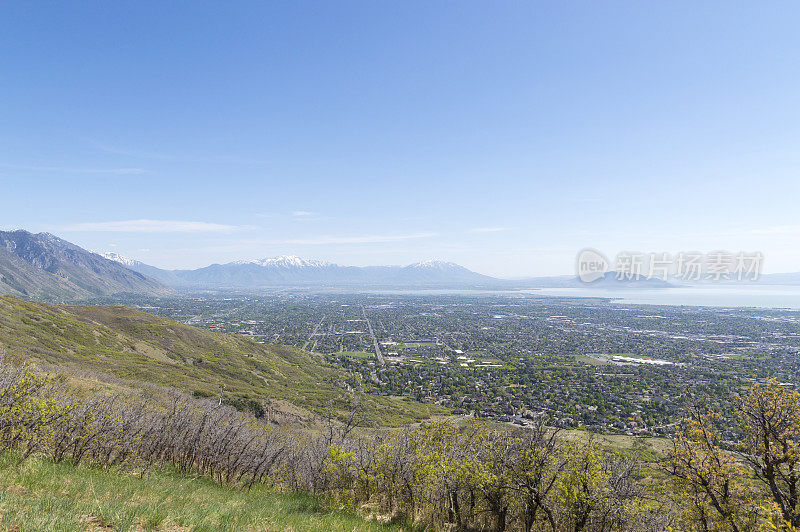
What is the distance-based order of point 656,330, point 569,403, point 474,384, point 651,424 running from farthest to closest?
point 656,330
point 474,384
point 569,403
point 651,424

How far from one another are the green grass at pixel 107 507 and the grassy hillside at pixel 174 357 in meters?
33.4

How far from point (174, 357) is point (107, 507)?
6876 cm

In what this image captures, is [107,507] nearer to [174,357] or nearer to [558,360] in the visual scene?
[174,357]

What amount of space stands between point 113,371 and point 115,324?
4075cm

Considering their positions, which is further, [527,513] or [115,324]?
[115,324]

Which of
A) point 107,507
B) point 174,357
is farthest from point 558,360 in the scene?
point 107,507

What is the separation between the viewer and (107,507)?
5.68 meters

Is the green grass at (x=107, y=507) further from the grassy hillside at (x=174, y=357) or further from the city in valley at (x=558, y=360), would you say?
the grassy hillside at (x=174, y=357)

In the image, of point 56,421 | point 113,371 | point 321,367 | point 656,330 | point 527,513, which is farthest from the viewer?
point 656,330

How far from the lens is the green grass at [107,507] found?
4.86 m

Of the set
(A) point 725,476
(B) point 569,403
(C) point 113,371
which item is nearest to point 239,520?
(A) point 725,476

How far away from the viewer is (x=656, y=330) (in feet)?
460

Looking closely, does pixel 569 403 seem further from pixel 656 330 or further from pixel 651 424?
pixel 656 330

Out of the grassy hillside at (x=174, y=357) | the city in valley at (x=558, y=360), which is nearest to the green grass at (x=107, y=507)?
the city in valley at (x=558, y=360)
